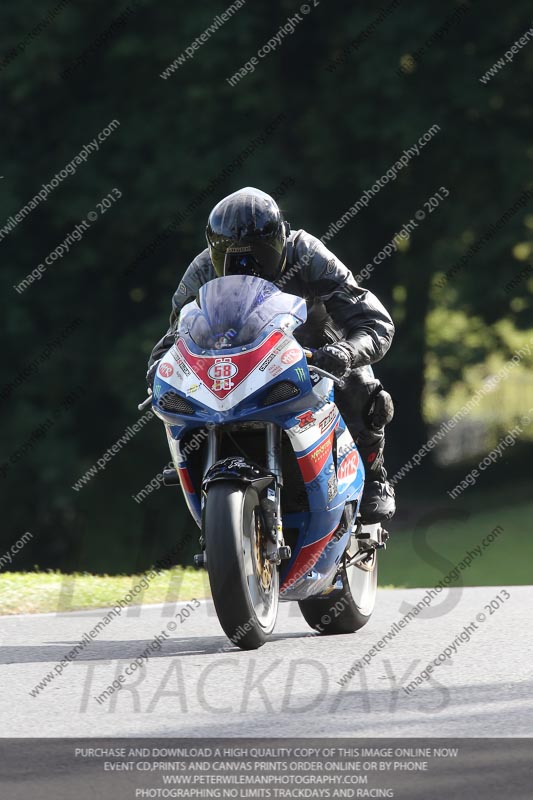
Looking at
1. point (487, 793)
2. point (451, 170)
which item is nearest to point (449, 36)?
point (451, 170)

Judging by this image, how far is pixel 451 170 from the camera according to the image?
23.8 meters

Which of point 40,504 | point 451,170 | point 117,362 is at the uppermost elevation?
point 451,170

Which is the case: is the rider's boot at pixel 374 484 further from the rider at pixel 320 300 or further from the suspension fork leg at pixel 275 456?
the suspension fork leg at pixel 275 456

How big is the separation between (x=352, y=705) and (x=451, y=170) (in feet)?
62.8

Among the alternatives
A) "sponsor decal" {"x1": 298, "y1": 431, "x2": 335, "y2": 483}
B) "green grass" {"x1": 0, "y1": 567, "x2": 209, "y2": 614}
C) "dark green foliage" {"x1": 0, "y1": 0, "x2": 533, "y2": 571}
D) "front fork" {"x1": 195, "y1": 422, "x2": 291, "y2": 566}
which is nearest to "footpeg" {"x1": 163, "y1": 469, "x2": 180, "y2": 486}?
"front fork" {"x1": 195, "y1": 422, "x2": 291, "y2": 566}

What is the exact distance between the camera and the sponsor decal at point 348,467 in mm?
7070

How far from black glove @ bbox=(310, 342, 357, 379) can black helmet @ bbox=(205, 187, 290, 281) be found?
562 millimetres

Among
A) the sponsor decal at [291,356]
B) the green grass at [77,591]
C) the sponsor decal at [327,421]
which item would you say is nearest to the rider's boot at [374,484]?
the sponsor decal at [327,421]

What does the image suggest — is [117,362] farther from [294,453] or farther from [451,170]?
[294,453]

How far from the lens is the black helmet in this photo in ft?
22.7

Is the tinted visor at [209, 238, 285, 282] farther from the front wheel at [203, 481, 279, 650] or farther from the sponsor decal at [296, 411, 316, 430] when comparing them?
the front wheel at [203, 481, 279, 650]

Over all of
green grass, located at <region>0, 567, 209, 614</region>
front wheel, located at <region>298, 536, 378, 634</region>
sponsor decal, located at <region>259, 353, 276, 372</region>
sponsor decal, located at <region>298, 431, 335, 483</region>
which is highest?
sponsor decal, located at <region>259, 353, 276, 372</region>

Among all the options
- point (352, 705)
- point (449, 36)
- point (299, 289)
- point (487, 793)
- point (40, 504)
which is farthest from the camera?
point (40, 504)

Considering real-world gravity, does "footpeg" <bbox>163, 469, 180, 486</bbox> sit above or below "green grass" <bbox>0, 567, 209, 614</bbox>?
above
